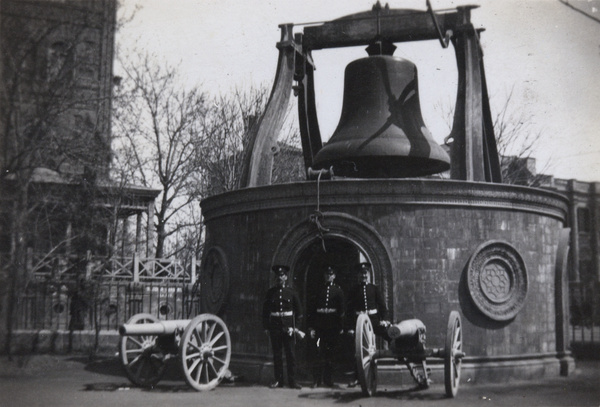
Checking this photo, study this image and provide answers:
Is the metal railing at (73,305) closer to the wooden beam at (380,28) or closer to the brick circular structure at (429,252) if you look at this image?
the brick circular structure at (429,252)

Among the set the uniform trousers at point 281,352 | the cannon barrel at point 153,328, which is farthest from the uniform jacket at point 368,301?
the cannon barrel at point 153,328

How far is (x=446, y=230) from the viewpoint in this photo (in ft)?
41.4

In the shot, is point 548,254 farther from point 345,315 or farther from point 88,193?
point 88,193

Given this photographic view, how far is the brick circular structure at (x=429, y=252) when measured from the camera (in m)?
12.4

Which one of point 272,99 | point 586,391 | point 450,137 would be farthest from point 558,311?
point 272,99

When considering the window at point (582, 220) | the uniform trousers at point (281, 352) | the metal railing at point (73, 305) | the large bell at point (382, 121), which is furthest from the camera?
the window at point (582, 220)

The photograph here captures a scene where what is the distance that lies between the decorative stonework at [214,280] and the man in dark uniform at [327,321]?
2299mm

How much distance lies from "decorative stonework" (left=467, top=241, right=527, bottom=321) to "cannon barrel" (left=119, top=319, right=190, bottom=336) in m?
4.69

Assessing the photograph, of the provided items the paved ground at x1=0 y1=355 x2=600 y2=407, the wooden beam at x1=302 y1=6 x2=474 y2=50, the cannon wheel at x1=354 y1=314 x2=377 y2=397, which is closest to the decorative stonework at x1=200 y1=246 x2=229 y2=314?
the paved ground at x1=0 y1=355 x2=600 y2=407

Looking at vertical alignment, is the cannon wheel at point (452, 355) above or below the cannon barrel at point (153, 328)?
below

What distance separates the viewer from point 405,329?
422 inches

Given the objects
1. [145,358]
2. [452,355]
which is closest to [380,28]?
[452,355]

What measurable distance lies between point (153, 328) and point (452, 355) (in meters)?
4.35

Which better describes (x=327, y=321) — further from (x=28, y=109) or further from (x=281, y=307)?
(x=28, y=109)
